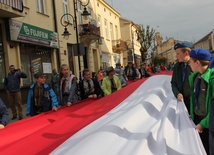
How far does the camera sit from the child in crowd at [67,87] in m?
6.45

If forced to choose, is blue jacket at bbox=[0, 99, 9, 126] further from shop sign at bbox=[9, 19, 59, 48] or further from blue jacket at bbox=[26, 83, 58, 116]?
shop sign at bbox=[9, 19, 59, 48]

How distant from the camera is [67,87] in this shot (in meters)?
6.73

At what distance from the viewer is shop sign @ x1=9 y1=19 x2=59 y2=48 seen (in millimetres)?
13289

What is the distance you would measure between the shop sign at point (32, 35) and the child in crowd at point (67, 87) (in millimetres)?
7238

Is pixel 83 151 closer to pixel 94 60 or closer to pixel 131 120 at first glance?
pixel 131 120

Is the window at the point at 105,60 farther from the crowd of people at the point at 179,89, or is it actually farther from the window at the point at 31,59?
the crowd of people at the point at 179,89

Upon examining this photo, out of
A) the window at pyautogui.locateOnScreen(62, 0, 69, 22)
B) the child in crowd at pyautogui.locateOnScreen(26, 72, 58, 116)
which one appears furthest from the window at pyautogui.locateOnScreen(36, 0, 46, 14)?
the child in crowd at pyautogui.locateOnScreen(26, 72, 58, 116)

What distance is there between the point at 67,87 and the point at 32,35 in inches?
346

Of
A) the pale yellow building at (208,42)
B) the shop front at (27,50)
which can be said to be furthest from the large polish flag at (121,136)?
the pale yellow building at (208,42)

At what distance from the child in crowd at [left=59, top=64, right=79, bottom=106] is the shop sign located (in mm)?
7238

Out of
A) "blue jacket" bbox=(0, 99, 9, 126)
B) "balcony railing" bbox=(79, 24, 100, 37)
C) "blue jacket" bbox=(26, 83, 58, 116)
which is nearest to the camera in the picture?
"blue jacket" bbox=(0, 99, 9, 126)

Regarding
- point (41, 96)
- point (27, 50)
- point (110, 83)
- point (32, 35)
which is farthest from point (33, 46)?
point (41, 96)

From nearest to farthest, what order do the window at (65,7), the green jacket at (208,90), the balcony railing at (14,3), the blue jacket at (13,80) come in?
the green jacket at (208,90) → the blue jacket at (13,80) → the balcony railing at (14,3) → the window at (65,7)

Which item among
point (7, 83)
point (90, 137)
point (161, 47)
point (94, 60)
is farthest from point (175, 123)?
point (161, 47)
